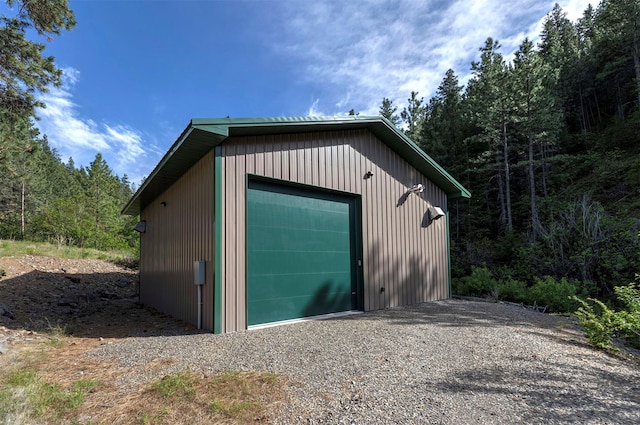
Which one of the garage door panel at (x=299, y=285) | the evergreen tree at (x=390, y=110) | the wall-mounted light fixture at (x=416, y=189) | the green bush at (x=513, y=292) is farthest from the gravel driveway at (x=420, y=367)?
the evergreen tree at (x=390, y=110)

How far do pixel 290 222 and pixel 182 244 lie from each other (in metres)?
2.23

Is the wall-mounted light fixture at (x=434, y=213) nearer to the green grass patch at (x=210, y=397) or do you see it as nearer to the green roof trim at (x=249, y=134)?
the green roof trim at (x=249, y=134)

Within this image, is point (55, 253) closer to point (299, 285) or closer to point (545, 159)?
point (299, 285)

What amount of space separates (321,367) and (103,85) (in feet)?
37.0

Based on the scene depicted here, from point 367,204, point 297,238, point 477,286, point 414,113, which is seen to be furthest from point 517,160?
point 297,238

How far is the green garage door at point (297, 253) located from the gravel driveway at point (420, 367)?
20.8 inches

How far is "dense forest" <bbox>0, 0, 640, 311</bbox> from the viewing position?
7.85m

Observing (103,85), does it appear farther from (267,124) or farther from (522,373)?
(522,373)

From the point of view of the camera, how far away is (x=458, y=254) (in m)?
14.5

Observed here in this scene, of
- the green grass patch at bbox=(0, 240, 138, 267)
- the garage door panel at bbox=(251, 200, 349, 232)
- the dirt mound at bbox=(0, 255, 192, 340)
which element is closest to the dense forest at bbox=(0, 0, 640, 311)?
the green grass patch at bbox=(0, 240, 138, 267)

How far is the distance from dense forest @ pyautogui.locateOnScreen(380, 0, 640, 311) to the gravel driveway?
4.66m

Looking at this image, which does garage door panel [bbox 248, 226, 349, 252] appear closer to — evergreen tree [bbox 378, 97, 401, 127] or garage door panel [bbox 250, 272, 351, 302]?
garage door panel [bbox 250, 272, 351, 302]

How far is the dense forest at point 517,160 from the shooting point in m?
7.85

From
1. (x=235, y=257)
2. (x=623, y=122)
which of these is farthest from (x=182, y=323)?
(x=623, y=122)
